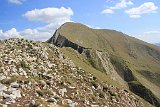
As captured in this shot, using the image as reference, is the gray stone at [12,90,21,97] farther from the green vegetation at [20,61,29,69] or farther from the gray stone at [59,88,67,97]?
the green vegetation at [20,61,29,69]

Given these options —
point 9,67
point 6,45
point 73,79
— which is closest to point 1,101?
point 9,67

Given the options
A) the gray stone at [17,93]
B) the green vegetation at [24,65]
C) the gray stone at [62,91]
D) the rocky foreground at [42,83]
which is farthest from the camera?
the green vegetation at [24,65]

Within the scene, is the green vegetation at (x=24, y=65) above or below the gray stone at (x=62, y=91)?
above

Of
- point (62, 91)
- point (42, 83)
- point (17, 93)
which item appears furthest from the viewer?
point (62, 91)

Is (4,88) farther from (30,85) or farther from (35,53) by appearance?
(35,53)

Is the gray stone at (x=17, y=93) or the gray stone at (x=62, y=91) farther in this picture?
the gray stone at (x=62, y=91)

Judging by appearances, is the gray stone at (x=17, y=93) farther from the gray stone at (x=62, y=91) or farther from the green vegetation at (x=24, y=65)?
the green vegetation at (x=24, y=65)

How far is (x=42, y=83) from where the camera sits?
38156mm

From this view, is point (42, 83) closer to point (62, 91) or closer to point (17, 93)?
point (62, 91)

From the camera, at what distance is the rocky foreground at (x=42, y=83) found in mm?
33281

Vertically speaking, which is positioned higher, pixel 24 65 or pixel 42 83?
pixel 24 65

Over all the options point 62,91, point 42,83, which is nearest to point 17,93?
point 42,83

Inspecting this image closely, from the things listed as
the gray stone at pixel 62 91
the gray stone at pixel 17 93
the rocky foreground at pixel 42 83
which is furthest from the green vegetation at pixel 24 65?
the gray stone at pixel 17 93

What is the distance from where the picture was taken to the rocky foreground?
33281mm
